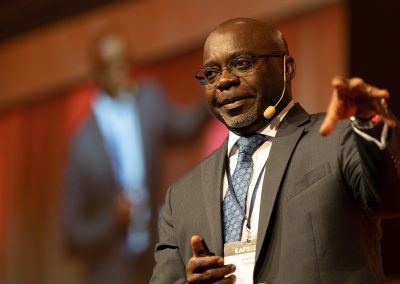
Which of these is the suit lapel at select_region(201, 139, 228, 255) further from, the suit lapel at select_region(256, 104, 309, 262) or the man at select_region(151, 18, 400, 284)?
the suit lapel at select_region(256, 104, 309, 262)

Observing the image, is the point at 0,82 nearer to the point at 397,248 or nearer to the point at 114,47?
the point at 114,47

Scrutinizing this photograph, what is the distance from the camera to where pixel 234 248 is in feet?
7.98

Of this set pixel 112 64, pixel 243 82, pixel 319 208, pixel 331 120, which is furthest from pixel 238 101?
pixel 112 64

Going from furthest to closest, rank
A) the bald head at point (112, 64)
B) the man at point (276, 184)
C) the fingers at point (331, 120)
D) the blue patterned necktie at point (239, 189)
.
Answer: the bald head at point (112, 64), the blue patterned necktie at point (239, 189), the man at point (276, 184), the fingers at point (331, 120)

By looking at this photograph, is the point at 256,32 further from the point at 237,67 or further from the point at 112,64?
the point at 112,64

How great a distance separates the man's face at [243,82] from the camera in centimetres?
254

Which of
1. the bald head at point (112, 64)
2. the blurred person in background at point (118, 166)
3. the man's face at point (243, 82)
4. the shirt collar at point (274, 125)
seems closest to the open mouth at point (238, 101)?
the man's face at point (243, 82)

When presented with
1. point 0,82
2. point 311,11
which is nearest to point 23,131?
point 0,82

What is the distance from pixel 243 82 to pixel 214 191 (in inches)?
12.2

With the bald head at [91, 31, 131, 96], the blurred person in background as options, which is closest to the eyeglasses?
the blurred person in background

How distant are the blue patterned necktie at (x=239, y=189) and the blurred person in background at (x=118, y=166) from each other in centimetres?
391

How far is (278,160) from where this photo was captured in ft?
8.11

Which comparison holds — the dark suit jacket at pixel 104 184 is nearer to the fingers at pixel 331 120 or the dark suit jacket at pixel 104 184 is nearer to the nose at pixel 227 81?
the nose at pixel 227 81

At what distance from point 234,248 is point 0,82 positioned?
237 inches
